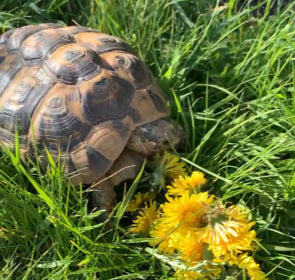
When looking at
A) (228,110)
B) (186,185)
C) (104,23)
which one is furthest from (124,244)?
(104,23)

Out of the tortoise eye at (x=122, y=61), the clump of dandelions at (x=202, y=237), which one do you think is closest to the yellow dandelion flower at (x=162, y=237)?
the clump of dandelions at (x=202, y=237)

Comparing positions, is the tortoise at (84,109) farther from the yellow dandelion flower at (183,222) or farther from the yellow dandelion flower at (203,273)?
the yellow dandelion flower at (203,273)

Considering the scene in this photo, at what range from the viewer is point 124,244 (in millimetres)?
1817

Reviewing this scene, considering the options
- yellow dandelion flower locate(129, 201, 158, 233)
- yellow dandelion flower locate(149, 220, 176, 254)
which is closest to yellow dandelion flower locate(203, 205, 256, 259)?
yellow dandelion flower locate(149, 220, 176, 254)

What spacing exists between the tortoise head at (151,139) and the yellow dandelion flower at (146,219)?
0.78 feet

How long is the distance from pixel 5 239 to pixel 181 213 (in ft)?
2.43

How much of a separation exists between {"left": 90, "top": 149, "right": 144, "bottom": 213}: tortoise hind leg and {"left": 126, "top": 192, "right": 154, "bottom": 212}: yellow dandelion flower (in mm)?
74

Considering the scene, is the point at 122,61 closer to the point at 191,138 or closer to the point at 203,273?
the point at 191,138

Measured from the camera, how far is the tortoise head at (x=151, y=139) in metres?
1.89

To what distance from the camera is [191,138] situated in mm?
2129

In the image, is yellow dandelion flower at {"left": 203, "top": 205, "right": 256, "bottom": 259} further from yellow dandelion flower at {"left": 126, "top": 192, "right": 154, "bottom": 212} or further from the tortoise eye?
A: the tortoise eye

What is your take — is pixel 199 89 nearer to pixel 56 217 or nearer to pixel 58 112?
pixel 58 112

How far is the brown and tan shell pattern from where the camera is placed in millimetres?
1819

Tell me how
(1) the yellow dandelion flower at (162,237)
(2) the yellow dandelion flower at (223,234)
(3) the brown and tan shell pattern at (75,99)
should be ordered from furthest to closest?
1. (3) the brown and tan shell pattern at (75,99)
2. (1) the yellow dandelion flower at (162,237)
3. (2) the yellow dandelion flower at (223,234)
